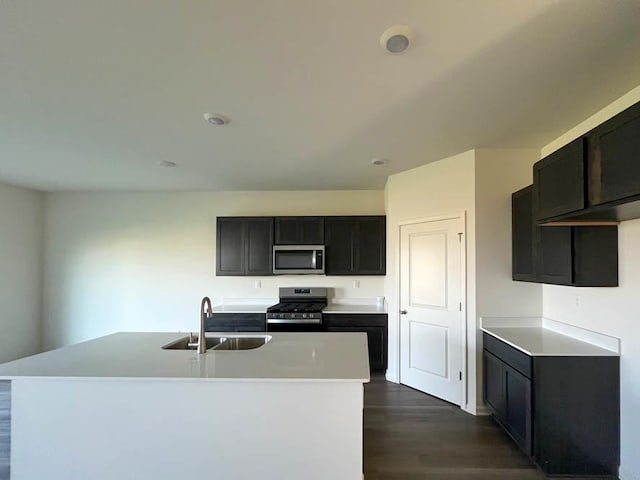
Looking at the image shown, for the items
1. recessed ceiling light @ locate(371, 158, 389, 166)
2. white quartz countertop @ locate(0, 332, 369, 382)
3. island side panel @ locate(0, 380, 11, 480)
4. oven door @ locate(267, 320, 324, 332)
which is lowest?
island side panel @ locate(0, 380, 11, 480)

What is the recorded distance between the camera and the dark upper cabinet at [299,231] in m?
4.76

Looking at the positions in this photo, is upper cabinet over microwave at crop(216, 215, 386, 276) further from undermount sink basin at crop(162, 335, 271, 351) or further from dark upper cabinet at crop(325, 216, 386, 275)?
undermount sink basin at crop(162, 335, 271, 351)

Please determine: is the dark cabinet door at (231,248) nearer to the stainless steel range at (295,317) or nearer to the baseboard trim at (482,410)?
the stainless steel range at (295,317)

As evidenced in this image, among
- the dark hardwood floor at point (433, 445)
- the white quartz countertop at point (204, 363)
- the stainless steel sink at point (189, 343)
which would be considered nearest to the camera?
the white quartz countertop at point (204, 363)

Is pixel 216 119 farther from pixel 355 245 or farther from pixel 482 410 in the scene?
pixel 482 410

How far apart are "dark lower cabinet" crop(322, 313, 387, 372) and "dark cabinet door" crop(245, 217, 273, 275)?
1152mm

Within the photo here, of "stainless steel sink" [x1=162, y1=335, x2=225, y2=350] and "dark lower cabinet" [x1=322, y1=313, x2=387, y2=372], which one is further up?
"stainless steel sink" [x1=162, y1=335, x2=225, y2=350]

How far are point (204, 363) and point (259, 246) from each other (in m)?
2.87

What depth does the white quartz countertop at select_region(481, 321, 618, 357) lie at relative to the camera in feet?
7.81

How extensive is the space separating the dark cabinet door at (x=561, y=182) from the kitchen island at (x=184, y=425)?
162 centimetres

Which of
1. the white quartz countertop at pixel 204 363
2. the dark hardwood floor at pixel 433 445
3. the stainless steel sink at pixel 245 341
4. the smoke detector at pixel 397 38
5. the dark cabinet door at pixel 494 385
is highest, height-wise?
the smoke detector at pixel 397 38

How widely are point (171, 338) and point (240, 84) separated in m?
1.99

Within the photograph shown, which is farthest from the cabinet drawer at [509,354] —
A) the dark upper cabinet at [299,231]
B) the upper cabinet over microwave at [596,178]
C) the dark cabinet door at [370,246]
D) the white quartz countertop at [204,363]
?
the dark upper cabinet at [299,231]

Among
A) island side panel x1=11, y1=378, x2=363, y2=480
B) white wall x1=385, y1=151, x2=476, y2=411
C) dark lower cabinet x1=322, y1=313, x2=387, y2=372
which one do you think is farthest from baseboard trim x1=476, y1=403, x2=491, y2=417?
island side panel x1=11, y1=378, x2=363, y2=480
